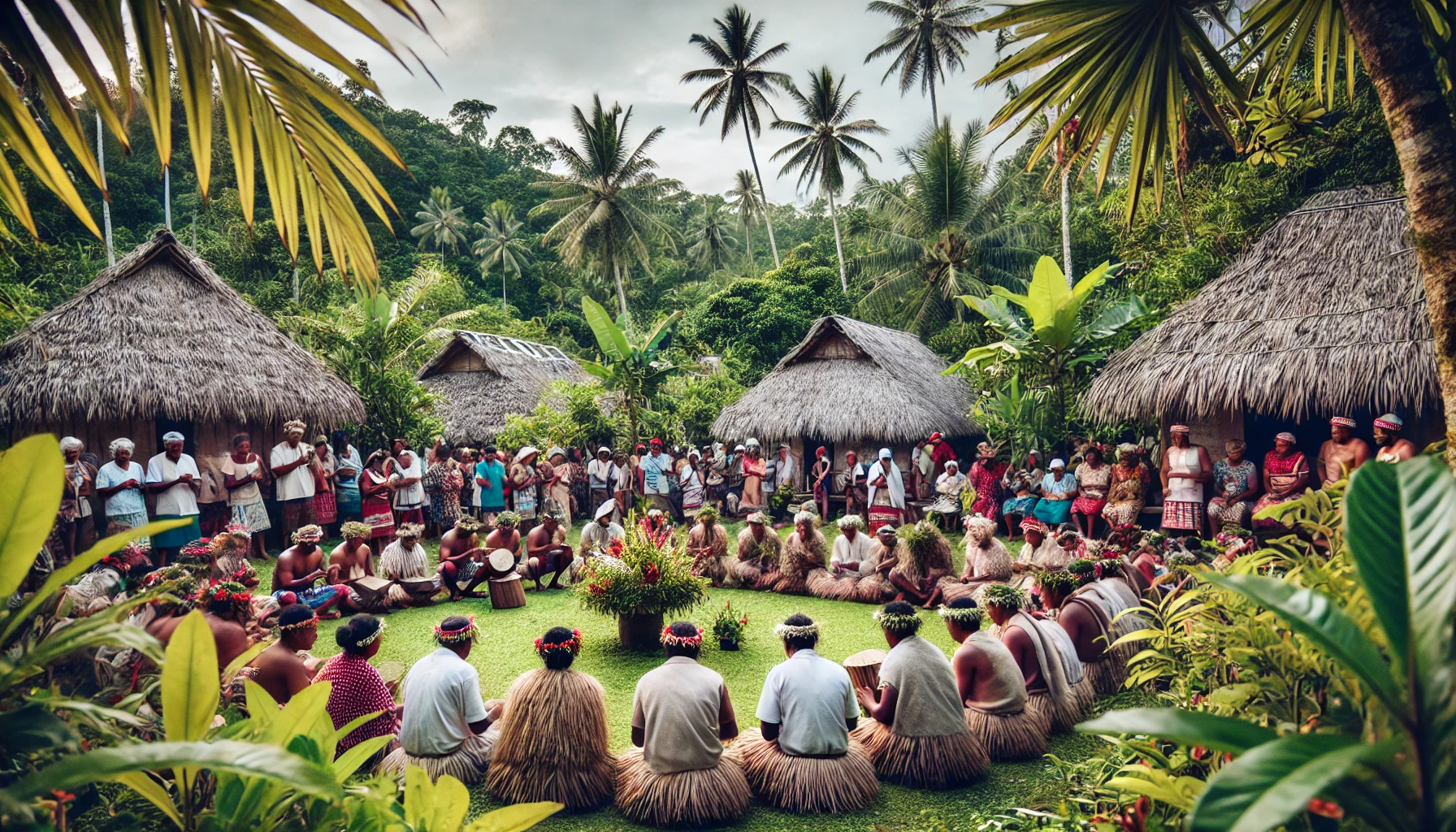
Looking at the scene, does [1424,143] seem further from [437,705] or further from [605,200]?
[605,200]

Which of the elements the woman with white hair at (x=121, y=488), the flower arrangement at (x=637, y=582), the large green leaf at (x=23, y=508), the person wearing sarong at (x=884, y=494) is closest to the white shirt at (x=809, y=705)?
the flower arrangement at (x=637, y=582)

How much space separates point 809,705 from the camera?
386cm

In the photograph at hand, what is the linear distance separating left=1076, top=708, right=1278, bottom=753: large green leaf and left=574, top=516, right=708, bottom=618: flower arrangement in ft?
18.0

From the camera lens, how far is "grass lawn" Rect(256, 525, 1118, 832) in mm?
3818

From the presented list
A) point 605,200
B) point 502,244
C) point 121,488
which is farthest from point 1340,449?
point 502,244

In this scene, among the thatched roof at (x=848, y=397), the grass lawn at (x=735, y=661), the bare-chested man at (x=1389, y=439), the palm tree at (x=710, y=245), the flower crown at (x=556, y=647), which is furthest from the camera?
the palm tree at (x=710, y=245)

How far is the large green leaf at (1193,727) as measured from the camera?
96cm

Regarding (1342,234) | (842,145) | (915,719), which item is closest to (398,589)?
(915,719)

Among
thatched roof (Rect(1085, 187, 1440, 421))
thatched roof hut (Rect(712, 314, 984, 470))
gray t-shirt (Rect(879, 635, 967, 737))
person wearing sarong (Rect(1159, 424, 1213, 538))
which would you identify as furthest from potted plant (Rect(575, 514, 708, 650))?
thatched roof hut (Rect(712, 314, 984, 470))

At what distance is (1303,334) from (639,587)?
319 inches

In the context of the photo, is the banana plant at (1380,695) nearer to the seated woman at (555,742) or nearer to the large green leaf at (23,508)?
the large green leaf at (23,508)

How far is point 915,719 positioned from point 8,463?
12.9 feet

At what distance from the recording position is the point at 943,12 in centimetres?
2755

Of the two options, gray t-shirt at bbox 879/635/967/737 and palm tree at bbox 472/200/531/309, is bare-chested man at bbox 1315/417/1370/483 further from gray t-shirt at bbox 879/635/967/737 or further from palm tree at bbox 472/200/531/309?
palm tree at bbox 472/200/531/309
